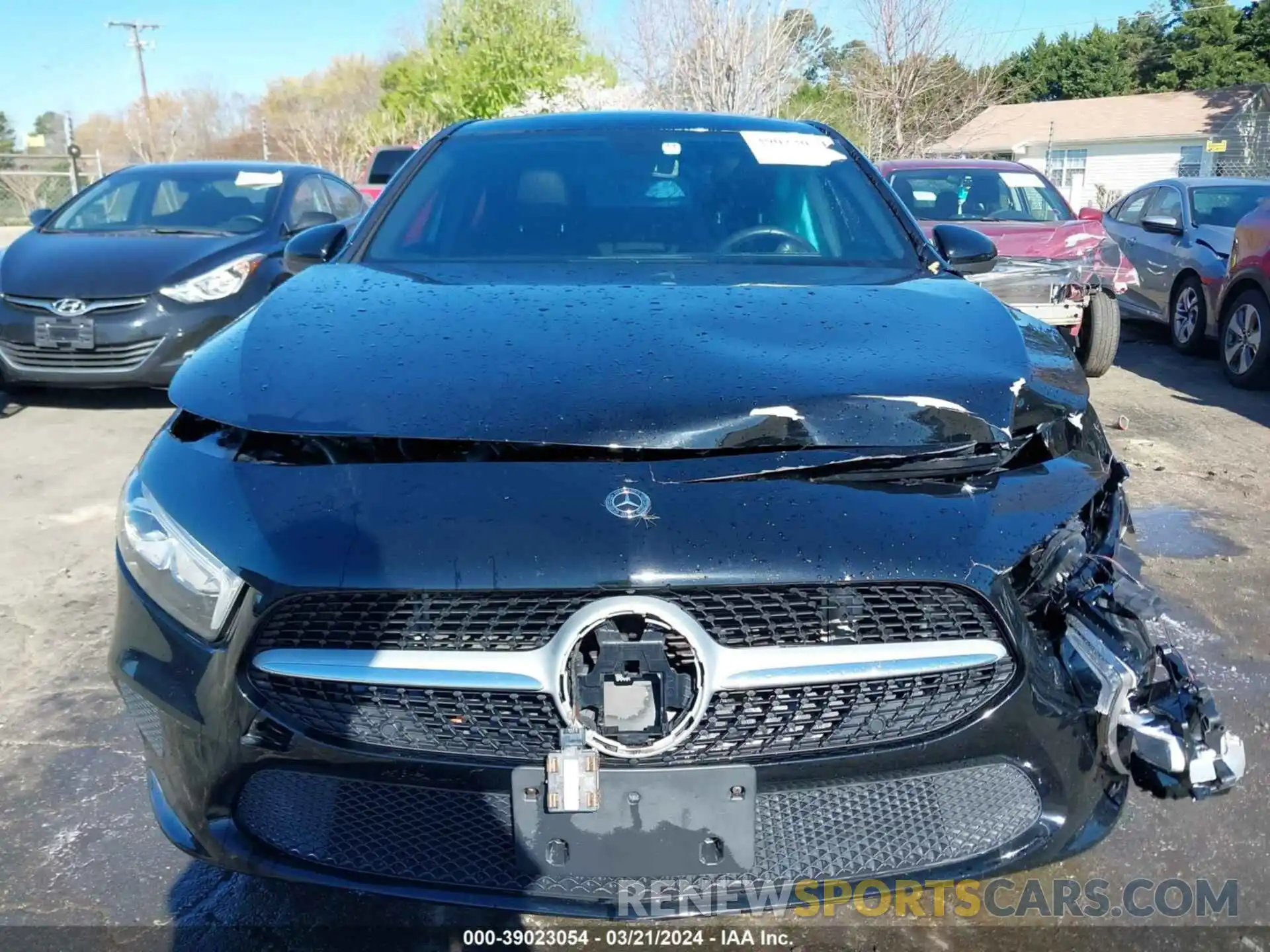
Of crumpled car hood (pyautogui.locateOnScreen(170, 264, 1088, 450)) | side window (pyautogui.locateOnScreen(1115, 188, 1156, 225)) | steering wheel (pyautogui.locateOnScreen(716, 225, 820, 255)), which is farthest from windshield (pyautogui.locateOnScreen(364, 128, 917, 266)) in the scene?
side window (pyautogui.locateOnScreen(1115, 188, 1156, 225))

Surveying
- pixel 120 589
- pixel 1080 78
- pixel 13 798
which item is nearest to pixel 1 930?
pixel 13 798

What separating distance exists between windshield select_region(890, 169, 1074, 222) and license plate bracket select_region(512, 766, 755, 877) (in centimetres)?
752

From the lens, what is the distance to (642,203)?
305 centimetres

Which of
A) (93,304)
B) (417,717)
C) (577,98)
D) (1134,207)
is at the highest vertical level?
(577,98)

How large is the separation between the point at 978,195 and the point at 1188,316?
1.94m

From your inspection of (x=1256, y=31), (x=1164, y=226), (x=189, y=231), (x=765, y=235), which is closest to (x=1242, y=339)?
(x=1164, y=226)

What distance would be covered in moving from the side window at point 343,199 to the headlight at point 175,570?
22.4 feet

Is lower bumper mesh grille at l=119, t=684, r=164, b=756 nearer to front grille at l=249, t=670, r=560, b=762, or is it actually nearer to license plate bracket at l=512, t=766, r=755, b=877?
front grille at l=249, t=670, r=560, b=762

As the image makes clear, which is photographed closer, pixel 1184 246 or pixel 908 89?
pixel 1184 246

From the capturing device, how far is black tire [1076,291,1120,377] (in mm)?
7559

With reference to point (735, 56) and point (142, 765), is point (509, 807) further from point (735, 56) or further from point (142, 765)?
point (735, 56)

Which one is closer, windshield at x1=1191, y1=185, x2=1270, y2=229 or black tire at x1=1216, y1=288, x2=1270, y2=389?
black tire at x1=1216, y1=288, x2=1270, y2=389

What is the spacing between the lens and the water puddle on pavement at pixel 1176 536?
436 centimetres

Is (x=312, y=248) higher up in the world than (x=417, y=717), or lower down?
higher up
